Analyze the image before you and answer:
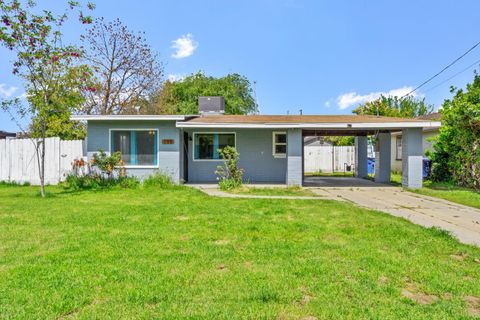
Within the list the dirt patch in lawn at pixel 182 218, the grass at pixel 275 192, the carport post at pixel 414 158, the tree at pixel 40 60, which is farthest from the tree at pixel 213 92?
the dirt patch in lawn at pixel 182 218

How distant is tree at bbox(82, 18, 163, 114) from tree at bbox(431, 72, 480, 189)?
62.7ft

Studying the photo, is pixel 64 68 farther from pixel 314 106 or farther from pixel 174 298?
pixel 314 106

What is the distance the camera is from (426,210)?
330 inches

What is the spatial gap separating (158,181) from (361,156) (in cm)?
1097

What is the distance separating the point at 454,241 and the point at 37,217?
24.3ft

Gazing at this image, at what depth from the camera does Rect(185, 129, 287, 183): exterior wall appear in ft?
49.3

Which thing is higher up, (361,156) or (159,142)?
(159,142)

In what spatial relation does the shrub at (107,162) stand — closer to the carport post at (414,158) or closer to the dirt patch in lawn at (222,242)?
the dirt patch in lawn at (222,242)

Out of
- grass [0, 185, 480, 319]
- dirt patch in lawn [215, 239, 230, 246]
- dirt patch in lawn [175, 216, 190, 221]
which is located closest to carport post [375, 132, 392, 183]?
grass [0, 185, 480, 319]

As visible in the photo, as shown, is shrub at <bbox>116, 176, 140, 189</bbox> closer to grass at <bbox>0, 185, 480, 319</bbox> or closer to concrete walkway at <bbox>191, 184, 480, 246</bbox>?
concrete walkway at <bbox>191, 184, 480, 246</bbox>

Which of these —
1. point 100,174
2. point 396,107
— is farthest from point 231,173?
point 396,107

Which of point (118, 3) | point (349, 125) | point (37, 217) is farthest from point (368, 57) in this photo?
point (37, 217)

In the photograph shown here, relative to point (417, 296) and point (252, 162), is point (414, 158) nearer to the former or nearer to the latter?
point (252, 162)

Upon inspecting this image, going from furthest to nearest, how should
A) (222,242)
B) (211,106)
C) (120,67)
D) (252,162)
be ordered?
(120,67) < (211,106) < (252,162) < (222,242)
